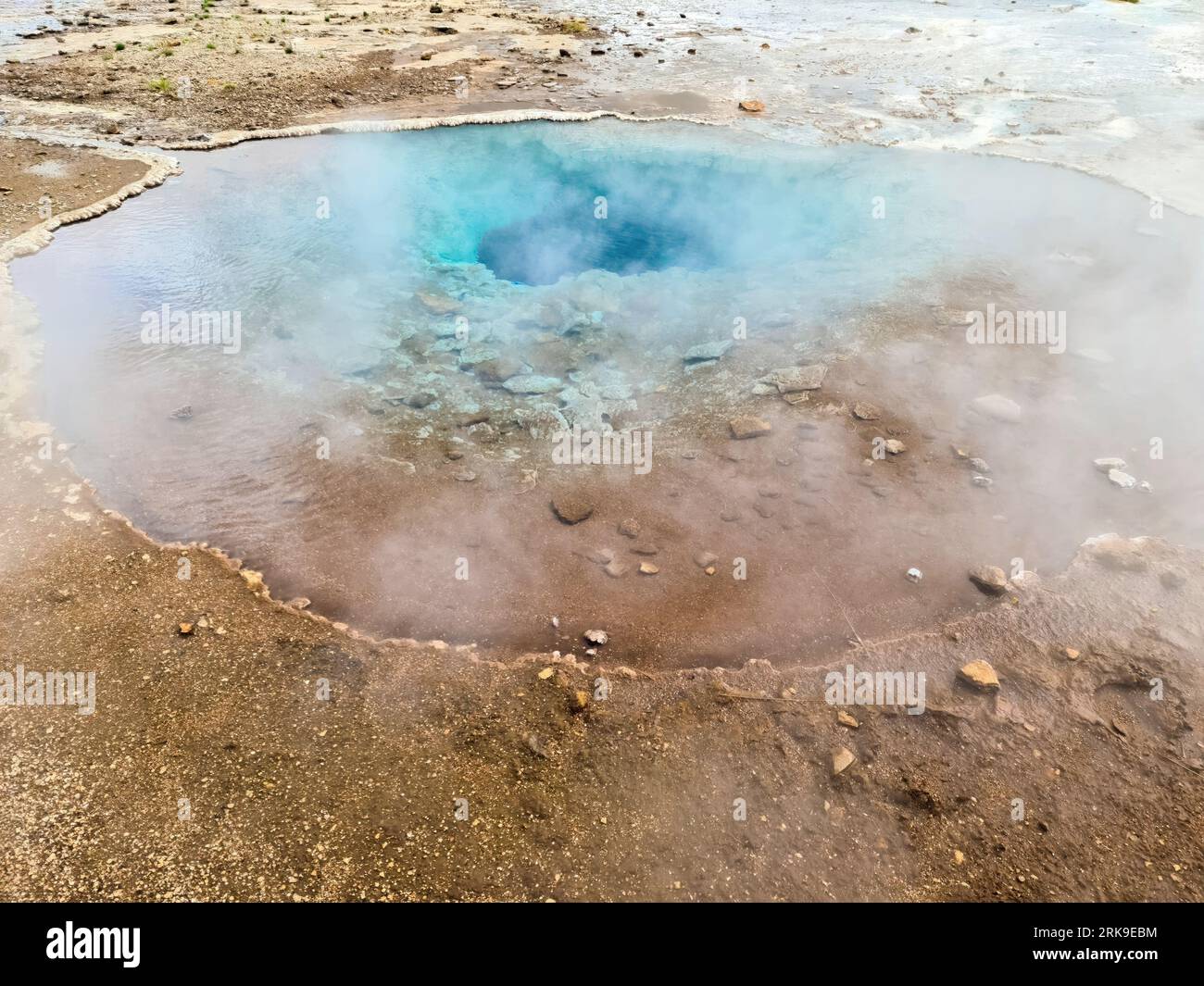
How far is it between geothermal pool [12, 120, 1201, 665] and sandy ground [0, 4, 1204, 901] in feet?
1.51

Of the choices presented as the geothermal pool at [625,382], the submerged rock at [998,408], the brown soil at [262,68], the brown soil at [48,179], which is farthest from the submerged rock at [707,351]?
the brown soil at [262,68]

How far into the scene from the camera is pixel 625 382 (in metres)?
8.25

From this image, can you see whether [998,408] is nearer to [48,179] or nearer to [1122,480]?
[1122,480]

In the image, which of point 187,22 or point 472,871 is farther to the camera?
point 187,22

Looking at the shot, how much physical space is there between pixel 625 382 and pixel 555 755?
474 cm

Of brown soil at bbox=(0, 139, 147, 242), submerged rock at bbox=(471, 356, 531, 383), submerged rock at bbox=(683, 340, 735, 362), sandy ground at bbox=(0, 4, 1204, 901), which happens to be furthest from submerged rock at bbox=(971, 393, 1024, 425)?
brown soil at bbox=(0, 139, 147, 242)

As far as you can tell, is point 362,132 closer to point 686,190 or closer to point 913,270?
point 686,190

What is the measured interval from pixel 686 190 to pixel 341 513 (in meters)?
9.25

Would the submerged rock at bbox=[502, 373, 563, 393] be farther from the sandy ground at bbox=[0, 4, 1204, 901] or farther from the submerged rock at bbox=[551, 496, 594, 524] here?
the sandy ground at bbox=[0, 4, 1204, 901]

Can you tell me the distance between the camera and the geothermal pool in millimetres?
5957

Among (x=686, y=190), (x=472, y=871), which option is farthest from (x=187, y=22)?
(x=472, y=871)

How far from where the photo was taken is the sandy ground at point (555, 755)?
13.3ft

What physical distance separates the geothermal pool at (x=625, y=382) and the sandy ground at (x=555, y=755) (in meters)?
0.46

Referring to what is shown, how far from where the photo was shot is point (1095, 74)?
17094mm
